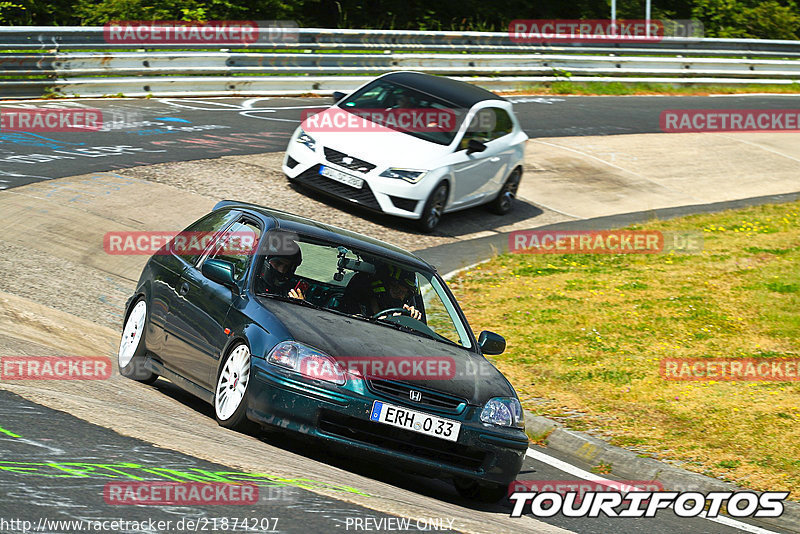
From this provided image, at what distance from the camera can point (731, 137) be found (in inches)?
1021

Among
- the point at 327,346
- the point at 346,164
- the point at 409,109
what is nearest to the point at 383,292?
the point at 327,346

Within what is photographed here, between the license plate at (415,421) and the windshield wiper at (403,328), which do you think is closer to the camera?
the license plate at (415,421)

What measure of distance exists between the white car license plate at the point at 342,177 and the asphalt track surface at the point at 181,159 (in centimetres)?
265

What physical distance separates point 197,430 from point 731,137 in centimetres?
2187

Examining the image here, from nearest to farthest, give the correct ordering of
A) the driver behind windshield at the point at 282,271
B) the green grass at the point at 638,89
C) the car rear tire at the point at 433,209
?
the driver behind windshield at the point at 282,271 → the car rear tire at the point at 433,209 → the green grass at the point at 638,89

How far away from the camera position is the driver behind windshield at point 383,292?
7676mm

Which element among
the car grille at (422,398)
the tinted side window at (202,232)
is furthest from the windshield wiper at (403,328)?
the tinted side window at (202,232)

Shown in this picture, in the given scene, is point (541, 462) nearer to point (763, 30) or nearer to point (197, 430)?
point (197, 430)

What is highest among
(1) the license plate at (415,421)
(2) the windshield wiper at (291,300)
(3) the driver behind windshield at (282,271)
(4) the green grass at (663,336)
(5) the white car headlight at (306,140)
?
(3) the driver behind windshield at (282,271)

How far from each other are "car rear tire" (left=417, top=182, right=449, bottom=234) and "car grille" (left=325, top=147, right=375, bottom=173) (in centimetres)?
100

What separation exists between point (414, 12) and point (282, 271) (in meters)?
37.8

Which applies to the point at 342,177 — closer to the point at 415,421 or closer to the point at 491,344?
the point at 491,344

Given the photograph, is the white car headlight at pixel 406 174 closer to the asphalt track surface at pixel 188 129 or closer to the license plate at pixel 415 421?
the asphalt track surface at pixel 188 129

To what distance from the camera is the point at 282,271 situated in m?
7.54
